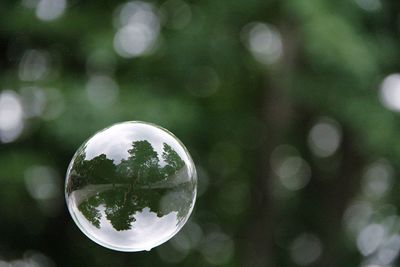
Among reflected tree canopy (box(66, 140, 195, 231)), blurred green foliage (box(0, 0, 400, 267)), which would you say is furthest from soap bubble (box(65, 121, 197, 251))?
blurred green foliage (box(0, 0, 400, 267))

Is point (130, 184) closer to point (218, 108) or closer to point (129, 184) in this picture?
point (129, 184)

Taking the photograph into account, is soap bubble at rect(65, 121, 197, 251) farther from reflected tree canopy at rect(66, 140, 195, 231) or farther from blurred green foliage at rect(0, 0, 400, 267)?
blurred green foliage at rect(0, 0, 400, 267)

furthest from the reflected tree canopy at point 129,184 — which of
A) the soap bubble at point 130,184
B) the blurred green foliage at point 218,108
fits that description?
the blurred green foliage at point 218,108

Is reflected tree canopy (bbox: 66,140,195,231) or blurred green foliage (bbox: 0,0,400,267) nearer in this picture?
reflected tree canopy (bbox: 66,140,195,231)

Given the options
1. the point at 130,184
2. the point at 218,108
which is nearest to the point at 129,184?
the point at 130,184

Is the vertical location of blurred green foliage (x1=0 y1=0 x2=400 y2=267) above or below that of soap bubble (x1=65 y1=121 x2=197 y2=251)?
above

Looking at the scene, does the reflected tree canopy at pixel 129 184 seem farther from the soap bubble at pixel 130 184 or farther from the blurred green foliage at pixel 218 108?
the blurred green foliage at pixel 218 108

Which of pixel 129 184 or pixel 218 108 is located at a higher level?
pixel 218 108
